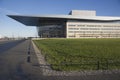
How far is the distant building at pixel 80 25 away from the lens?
86569mm

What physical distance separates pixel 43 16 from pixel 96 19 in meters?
27.6

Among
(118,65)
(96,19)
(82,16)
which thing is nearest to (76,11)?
(82,16)

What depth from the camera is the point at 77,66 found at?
28.1 ft

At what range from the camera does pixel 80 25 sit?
90.2 metres

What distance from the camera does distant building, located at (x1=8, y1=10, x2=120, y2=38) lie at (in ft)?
284

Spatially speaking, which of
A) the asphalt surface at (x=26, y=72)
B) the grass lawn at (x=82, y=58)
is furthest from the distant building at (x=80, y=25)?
the asphalt surface at (x=26, y=72)

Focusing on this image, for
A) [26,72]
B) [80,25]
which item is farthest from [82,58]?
[80,25]

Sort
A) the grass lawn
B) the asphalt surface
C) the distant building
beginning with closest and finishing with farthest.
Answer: the asphalt surface → the grass lawn → the distant building

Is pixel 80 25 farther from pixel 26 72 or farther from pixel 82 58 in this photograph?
pixel 26 72

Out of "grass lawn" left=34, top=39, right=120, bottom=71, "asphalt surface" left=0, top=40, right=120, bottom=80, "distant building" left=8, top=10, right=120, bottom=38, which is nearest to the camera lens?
"asphalt surface" left=0, top=40, right=120, bottom=80

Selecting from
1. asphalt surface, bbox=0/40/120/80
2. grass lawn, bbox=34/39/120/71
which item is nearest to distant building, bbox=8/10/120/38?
grass lawn, bbox=34/39/120/71

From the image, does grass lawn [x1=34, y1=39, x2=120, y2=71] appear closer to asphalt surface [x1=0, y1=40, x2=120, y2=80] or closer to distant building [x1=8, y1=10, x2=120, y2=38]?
asphalt surface [x1=0, y1=40, x2=120, y2=80]

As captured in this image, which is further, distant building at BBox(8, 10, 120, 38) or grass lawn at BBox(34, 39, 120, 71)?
distant building at BBox(8, 10, 120, 38)

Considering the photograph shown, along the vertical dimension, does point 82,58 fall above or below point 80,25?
below
